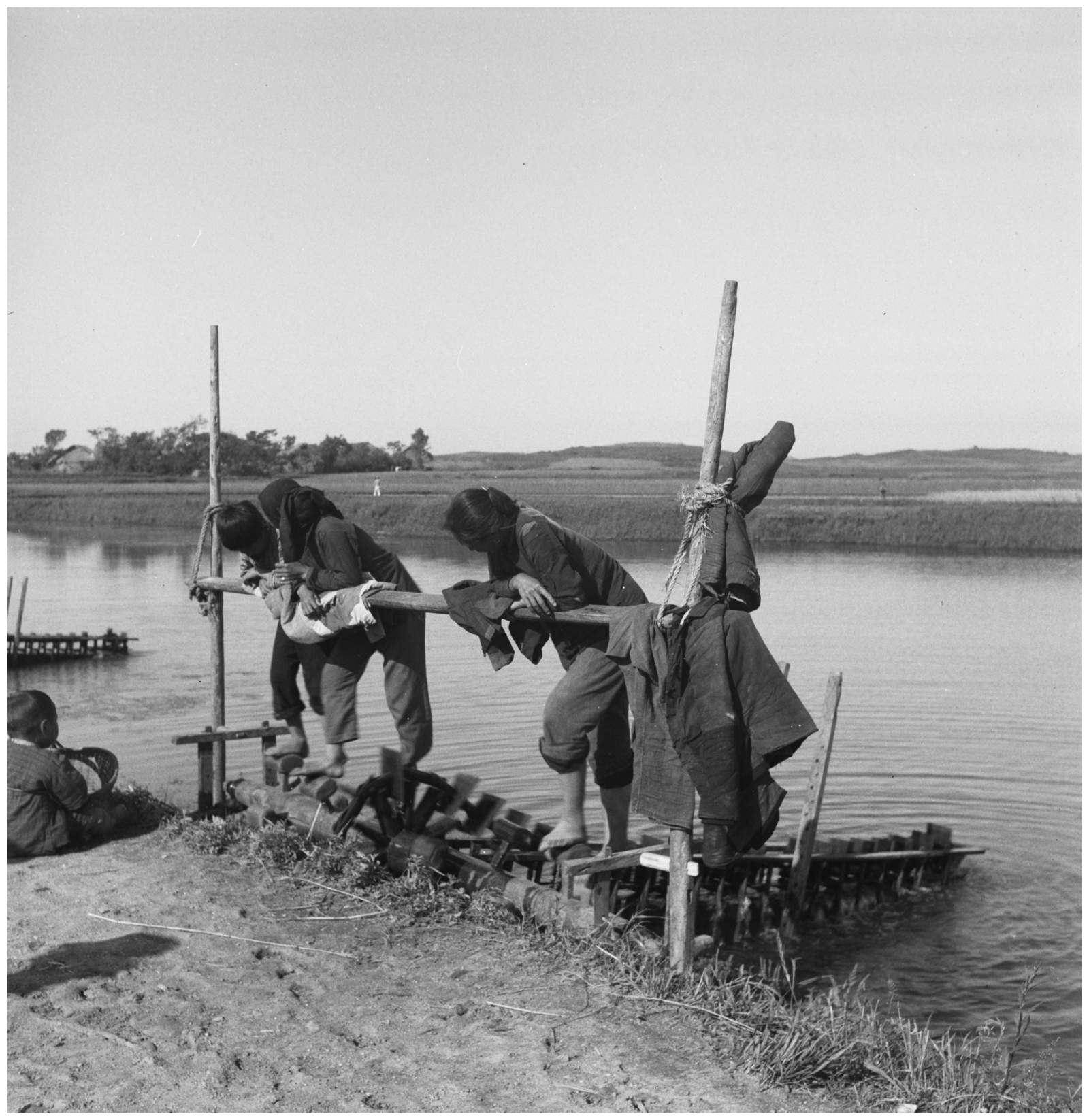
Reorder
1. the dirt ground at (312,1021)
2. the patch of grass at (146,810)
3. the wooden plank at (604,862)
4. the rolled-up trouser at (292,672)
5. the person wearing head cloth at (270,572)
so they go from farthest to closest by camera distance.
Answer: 1. the patch of grass at (146,810)
2. the rolled-up trouser at (292,672)
3. the person wearing head cloth at (270,572)
4. the wooden plank at (604,862)
5. the dirt ground at (312,1021)

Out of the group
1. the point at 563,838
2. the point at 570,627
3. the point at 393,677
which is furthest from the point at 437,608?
the point at 563,838

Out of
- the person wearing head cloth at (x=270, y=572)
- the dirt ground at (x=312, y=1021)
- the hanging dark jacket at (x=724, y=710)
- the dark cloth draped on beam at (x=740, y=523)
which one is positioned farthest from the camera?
the person wearing head cloth at (x=270, y=572)

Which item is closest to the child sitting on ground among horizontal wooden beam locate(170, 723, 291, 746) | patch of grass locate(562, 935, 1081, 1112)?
horizontal wooden beam locate(170, 723, 291, 746)

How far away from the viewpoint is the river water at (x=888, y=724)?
29.8 ft

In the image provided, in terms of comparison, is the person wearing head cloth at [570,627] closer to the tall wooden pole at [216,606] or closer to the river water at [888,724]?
the tall wooden pole at [216,606]

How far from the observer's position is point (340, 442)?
7331cm

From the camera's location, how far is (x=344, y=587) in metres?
7.06

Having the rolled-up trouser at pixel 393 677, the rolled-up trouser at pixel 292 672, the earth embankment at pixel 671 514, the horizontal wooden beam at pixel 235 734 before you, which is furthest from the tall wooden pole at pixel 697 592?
the earth embankment at pixel 671 514

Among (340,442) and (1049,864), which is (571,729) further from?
(340,442)

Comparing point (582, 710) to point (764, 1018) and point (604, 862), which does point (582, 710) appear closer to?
point (604, 862)

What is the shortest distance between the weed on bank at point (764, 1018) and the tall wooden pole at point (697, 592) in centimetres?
11

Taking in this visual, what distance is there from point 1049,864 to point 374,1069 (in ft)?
26.7

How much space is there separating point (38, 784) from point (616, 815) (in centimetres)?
329

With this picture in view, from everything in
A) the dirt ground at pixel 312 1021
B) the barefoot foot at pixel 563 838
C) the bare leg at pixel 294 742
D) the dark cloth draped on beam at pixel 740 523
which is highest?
the dark cloth draped on beam at pixel 740 523
